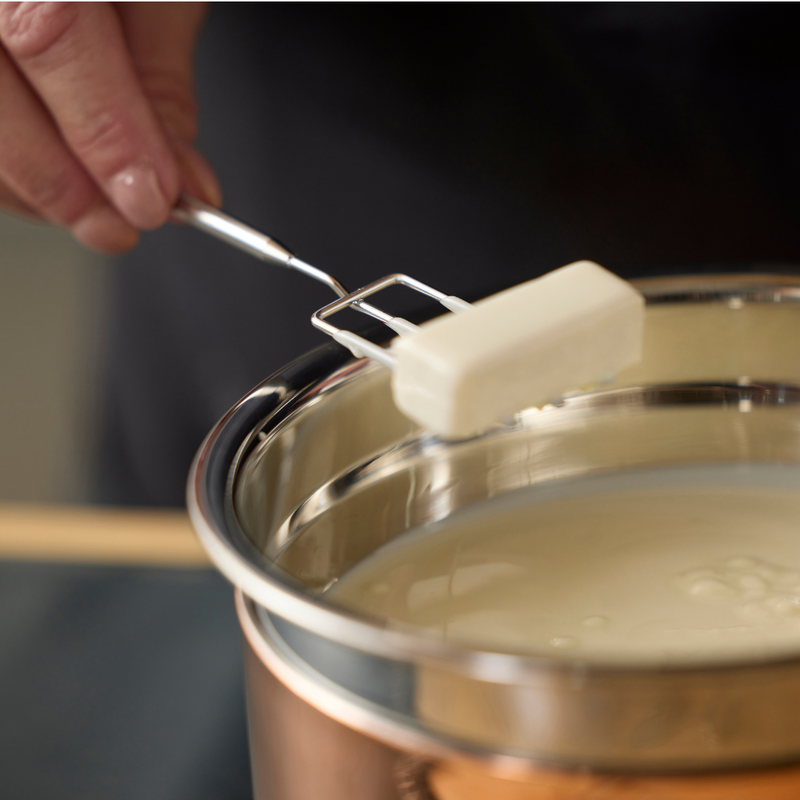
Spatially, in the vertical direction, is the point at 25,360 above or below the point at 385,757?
below

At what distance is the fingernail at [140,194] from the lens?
69 centimetres

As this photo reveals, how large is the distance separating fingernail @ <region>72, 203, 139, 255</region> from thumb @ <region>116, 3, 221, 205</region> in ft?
0.21

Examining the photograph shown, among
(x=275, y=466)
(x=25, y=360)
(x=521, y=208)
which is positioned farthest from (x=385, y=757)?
(x=25, y=360)

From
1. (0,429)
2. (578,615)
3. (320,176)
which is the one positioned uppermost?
(320,176)

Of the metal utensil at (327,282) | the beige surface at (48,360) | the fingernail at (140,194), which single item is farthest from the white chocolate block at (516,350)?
the beige surface at (48,360)

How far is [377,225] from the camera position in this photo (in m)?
1.07

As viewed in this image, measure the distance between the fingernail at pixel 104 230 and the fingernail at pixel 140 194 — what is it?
0.06 m

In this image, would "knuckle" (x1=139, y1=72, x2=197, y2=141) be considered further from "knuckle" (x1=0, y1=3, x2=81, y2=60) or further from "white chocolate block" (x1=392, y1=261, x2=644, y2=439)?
"white chocolate block" (x1=392, y1=261, x2=644, y2=439)

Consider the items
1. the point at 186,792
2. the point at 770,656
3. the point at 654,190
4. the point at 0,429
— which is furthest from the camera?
the point at 0,429

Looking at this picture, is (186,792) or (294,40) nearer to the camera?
(186,792)

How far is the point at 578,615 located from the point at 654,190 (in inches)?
23.6

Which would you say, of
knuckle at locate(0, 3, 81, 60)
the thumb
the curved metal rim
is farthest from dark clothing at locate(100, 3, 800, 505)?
the curved metal rim

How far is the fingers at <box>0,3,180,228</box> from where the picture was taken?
63 centimetres

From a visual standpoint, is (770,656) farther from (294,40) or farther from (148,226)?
(294,40)
